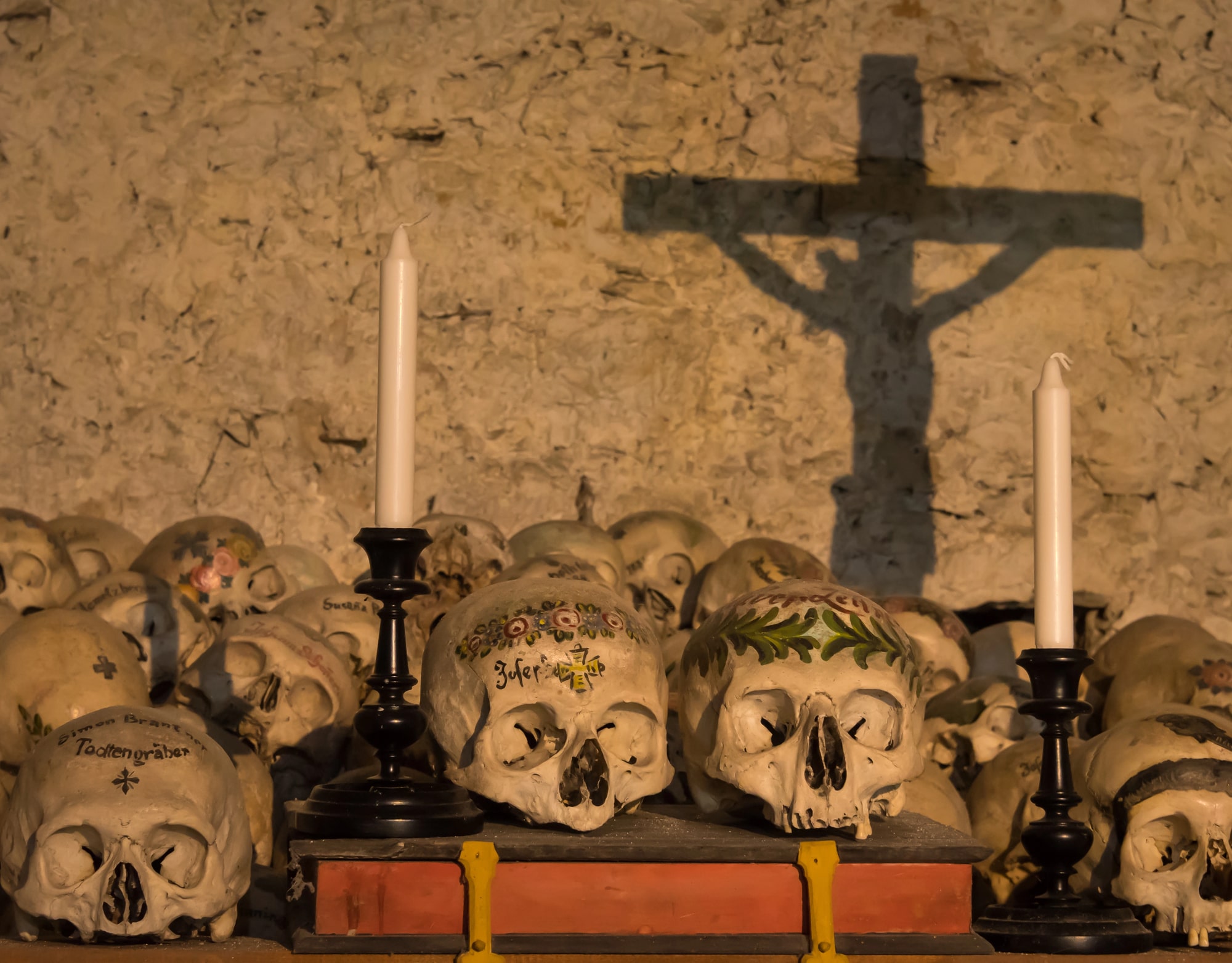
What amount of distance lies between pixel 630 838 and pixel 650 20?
2.59 m

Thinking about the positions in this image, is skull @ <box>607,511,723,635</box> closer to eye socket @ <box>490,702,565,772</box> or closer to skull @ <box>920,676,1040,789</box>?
skull @ <box>920,676,1040,789</box>

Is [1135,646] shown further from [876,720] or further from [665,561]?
[876,720]

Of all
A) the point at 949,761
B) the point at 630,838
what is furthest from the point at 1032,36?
the point at 630,838

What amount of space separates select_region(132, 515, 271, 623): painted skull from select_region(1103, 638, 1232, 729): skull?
167 cm

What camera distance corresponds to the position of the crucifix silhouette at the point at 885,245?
3822mm

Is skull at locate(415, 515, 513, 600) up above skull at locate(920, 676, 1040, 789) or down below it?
above

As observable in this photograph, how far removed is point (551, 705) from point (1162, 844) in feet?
2.79

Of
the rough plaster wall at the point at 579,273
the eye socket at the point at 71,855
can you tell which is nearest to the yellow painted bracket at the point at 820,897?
the eye socket at the point at 71,855

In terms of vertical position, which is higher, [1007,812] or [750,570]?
[750,570]

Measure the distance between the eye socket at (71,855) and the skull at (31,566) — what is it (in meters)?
1.17

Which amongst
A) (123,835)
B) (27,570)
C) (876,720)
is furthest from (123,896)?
(27,570)

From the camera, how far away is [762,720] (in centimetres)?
190

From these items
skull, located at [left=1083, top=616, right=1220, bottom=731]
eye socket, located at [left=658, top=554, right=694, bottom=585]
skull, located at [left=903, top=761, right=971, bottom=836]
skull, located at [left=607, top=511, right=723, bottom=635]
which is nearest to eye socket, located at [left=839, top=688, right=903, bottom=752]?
skull, located at [left=903, top=761, right=971, bottom=836]

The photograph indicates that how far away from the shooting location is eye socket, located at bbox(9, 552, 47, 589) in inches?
115
